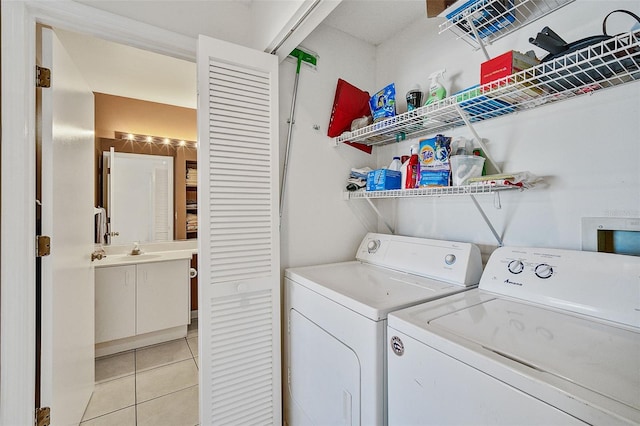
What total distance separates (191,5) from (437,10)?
1294mm

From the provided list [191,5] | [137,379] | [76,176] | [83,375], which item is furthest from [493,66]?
[137,379]

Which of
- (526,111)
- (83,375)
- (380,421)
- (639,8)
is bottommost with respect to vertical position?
(83,375)

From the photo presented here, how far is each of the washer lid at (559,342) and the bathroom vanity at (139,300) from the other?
9.07 ft

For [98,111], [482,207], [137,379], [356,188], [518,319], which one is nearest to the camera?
[518,319]

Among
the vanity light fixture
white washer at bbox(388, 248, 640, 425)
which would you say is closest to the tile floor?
white washer at bbox(388, 248, 640, 425)

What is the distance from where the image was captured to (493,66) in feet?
3.49

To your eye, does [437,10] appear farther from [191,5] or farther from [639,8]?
[191,5]

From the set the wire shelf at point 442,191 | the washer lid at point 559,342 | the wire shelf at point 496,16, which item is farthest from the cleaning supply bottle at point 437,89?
the washer lid at point 559,342

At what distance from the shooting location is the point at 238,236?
1487 mm

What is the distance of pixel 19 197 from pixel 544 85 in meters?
2.26

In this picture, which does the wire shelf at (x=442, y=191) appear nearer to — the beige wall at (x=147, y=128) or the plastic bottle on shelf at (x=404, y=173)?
the plastic bottle on shelf at (x=404, y=173)

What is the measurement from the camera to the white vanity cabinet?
2.54m

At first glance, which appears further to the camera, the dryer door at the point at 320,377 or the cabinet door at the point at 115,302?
the cabinet door at the point at 115,302

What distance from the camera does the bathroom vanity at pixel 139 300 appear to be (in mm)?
2549
